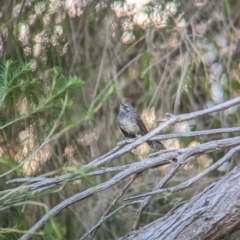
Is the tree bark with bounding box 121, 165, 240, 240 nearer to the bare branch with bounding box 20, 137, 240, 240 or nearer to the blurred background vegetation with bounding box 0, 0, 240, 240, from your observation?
the bare branch with bounding box 20, 137, 240, 240

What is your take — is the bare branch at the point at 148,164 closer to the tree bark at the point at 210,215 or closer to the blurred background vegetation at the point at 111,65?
A: the tree bark at the point at 210,215

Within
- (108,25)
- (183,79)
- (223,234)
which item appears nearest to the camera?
(223,234)

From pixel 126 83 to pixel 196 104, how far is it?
1.44ft

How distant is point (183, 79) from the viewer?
4234mm

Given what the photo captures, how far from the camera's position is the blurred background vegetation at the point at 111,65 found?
4.52 metres

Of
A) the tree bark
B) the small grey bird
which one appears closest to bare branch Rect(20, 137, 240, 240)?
the tree bark

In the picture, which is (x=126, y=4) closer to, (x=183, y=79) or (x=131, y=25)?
(x=131, y=25)

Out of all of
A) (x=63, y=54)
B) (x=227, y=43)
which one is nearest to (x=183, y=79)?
(x=227, y=43)

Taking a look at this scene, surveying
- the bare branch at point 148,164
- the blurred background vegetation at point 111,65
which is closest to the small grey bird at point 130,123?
the blurred background vegetation at point 111,65

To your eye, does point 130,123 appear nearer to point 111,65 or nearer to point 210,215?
point 111,65

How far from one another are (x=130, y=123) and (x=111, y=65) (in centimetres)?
36

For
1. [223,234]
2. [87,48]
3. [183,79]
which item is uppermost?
[87,48]

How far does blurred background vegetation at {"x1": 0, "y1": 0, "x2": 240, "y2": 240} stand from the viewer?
4520 millimetres

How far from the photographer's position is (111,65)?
180 inches
